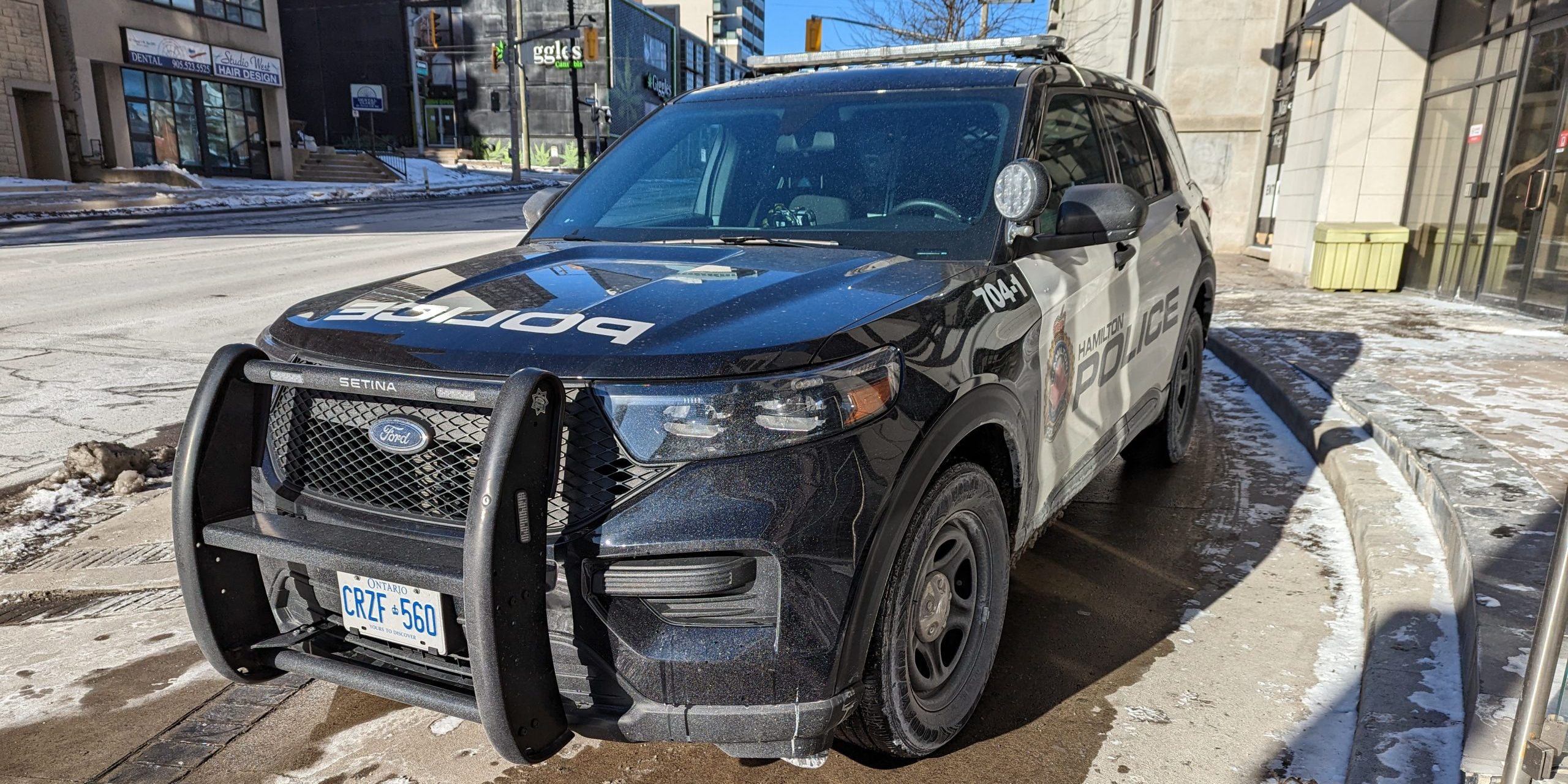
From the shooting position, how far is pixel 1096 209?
306cm

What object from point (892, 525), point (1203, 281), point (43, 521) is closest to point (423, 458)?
point (892, 525)

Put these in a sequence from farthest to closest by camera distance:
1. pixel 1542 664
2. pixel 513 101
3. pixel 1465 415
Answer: pixel 513 101 → pixel 1465 415 → pixel 1542 664

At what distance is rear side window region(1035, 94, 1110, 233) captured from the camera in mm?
3414

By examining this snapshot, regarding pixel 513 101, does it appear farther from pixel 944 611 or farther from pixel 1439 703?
pixel 1439 703

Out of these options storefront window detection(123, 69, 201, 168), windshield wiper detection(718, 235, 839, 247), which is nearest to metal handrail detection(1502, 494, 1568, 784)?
windshield wiper detection(718, 235, 839, 247)

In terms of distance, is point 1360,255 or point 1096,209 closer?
point 1096,209

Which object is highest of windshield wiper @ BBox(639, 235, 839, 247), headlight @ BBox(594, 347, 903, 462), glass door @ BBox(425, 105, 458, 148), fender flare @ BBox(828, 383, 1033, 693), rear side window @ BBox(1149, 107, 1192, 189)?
glass door @ BBox(425, 105, 458, 148)

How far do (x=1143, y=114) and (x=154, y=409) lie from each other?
5674mm

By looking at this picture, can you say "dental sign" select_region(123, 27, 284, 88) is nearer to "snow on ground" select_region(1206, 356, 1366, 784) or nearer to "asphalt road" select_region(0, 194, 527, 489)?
"asphalt road" select_region(0, 194, 527, 489)

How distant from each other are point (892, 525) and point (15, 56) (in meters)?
35.3

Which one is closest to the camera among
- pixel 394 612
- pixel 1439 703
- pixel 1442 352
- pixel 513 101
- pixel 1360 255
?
pixel 394 612

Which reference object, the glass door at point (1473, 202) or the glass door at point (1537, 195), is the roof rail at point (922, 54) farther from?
the glass door at point (1473, 202)

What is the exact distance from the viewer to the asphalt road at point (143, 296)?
19.4 feet

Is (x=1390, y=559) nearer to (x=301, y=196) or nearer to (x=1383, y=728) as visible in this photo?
(x=1383, y=728)
